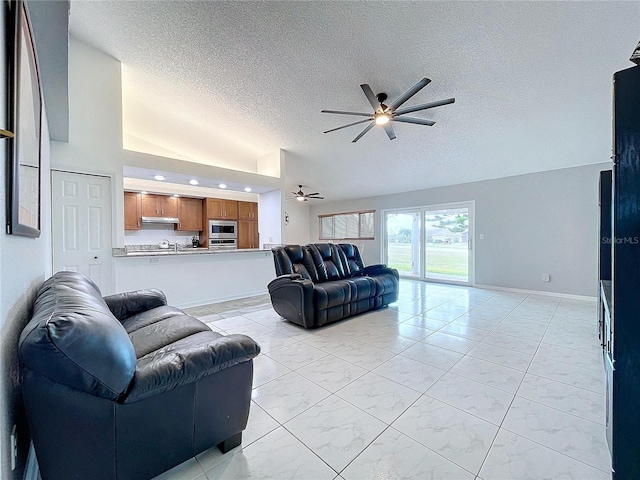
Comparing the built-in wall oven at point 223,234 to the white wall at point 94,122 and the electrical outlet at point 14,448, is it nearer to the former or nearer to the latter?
the white wall at point 94,122

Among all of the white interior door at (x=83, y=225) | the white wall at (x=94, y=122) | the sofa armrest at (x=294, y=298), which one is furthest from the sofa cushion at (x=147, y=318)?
the white wall at (x=94, y=122)

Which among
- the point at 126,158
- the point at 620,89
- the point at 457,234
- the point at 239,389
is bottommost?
the point at 239,389

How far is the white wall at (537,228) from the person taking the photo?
14.6ft

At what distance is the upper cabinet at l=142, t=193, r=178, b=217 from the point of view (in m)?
6.00

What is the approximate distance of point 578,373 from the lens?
2.08 m

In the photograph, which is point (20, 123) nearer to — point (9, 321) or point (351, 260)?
point (9, 321)

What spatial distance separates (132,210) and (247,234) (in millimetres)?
2661

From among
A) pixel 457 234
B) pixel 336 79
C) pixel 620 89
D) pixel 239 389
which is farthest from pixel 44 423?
pixel 457 234

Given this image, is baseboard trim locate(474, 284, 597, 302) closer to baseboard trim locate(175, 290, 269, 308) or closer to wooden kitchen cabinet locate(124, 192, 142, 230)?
baseboard trim locate(175, 290, 269, 308)

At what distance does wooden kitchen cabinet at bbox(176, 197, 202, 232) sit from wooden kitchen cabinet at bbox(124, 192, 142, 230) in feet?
2.69

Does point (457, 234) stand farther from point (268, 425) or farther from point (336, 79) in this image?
point (268, 425)

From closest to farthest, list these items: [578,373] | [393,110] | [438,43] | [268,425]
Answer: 1. [268,425]
2. [578,373]
3. [438,43]
4. [393,110]

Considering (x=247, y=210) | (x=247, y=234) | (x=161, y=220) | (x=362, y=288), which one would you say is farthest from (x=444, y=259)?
(x=161, y=220)

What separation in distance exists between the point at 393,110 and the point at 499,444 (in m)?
2.81
